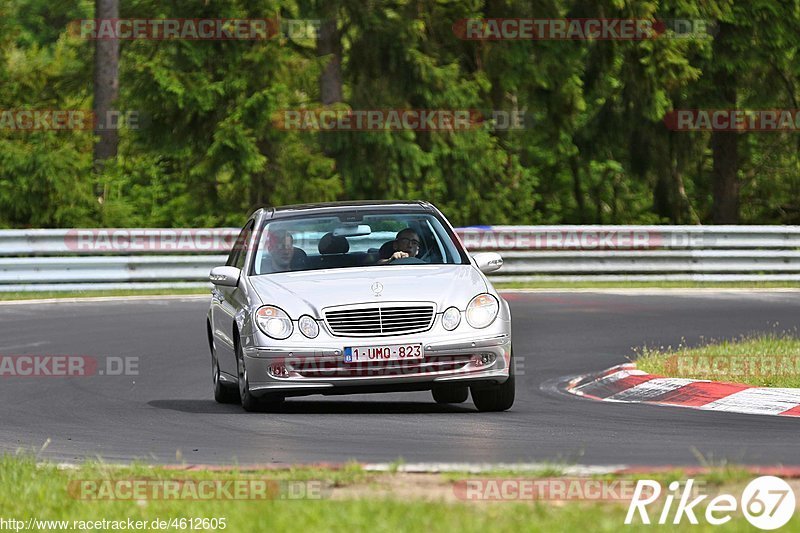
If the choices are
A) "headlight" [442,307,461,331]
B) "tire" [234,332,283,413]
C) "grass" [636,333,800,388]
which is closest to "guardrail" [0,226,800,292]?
"grass" [636,333,800,388]

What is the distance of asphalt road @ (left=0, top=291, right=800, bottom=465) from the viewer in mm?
9305

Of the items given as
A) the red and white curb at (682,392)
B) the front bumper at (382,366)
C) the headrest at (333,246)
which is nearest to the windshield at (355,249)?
the headrest at (333,246)

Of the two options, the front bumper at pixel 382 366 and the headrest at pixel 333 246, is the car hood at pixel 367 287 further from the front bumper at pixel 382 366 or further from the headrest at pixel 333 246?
the headrest at pixel 333 246

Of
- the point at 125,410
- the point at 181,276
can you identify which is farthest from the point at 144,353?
the point at 181,276

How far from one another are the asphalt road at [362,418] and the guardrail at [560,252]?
562cm

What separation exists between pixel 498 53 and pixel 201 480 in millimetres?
28862

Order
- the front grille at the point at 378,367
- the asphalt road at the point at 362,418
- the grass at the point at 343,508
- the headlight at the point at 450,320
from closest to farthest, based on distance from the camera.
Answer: the grass at the point at 343,508
the asphalt road at the point at 362,418
the front grille at the point at 378,367
the headlight at the point at 450,320

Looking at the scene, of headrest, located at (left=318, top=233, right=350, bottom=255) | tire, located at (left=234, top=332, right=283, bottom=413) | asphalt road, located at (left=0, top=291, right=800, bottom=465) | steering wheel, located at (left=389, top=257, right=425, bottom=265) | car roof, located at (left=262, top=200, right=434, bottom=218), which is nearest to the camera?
asphalt road, located at (left=0, top=291, right=800, bottom=465)

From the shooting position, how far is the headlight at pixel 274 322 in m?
11.6

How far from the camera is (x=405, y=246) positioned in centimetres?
1260

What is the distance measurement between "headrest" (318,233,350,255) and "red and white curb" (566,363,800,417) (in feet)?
8.48

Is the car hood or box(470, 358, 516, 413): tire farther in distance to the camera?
box(470, 358, 516, 413): tire

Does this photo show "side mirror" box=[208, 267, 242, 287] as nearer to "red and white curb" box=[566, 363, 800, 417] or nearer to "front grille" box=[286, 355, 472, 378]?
"front grille" box=[286, 355, 472, 378]

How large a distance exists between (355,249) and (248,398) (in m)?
1.77
